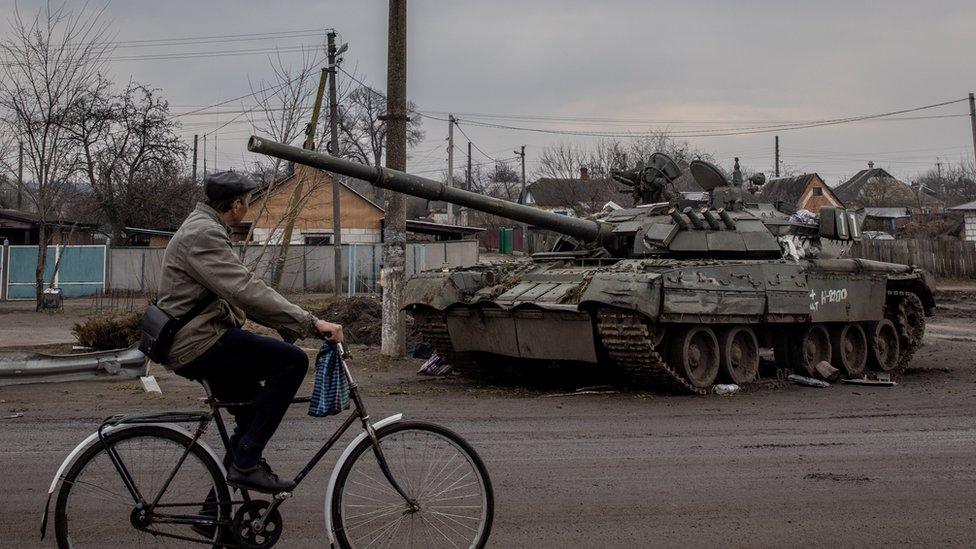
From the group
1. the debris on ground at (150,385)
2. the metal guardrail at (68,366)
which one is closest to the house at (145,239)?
the metal guardrail at (68,366)

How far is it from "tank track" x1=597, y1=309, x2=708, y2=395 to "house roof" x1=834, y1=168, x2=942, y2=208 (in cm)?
5050

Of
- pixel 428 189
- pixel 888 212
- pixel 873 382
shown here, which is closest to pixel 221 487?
pixel 428 189

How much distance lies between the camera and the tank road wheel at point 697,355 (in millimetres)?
10914

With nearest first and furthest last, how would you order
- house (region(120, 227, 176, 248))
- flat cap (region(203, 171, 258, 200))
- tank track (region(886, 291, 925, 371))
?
flat cap (region(203, 171, 258, 200)) < tank track (region(886, 291, 925, 371)) < house (region(120, 227, 176, 248))

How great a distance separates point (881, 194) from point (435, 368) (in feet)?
178

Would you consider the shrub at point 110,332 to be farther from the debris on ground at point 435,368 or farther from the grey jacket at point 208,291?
the grey jacket at point 208,291

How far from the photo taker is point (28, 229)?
28906mm

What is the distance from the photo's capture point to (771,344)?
1309 cm

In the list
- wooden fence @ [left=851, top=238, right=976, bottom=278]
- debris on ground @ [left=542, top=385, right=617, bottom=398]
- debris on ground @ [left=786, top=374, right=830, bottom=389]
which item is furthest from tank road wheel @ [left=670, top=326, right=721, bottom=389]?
wooden fence @ [left=851, top=238, right=976, bottom=278]

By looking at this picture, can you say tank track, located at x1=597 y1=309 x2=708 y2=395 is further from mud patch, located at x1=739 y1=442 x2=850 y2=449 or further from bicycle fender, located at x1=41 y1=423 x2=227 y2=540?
bicycle fender, located at x1=41 y1=423 x2=227 y2=540

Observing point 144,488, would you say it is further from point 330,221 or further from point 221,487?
point 330,221

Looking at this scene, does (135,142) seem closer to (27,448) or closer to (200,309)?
(27,448)

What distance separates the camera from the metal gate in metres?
26.0

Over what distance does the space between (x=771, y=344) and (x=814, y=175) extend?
137 ft
